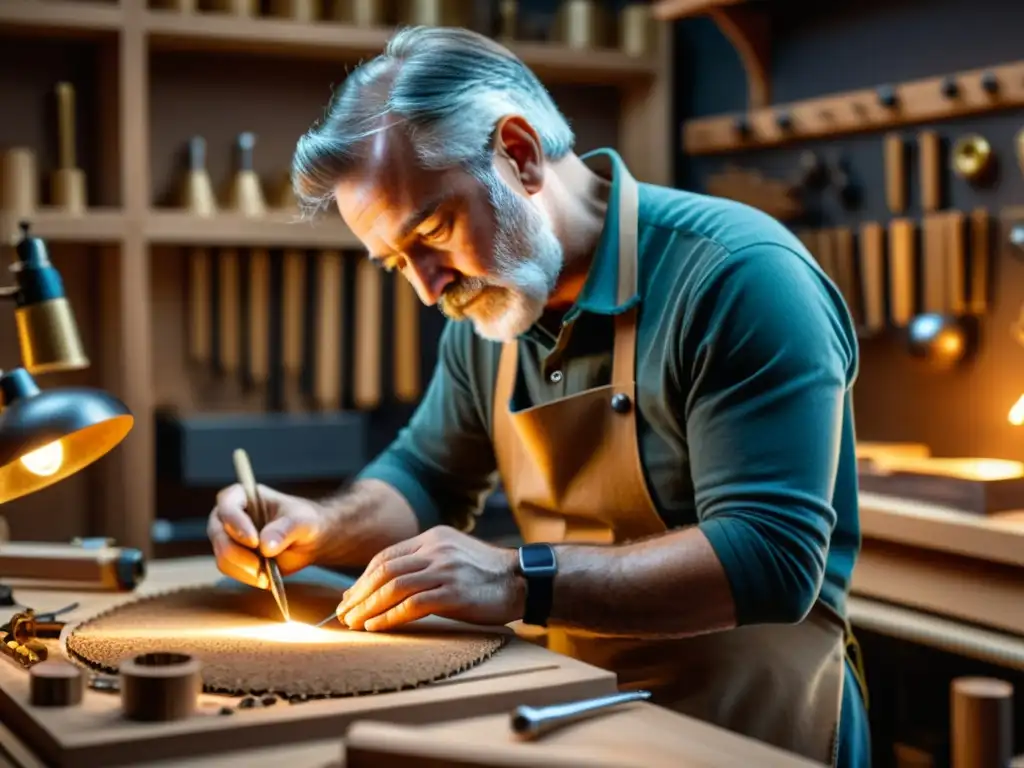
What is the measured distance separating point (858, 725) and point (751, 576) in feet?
1.79

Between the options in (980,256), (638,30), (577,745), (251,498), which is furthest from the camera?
(638,30)

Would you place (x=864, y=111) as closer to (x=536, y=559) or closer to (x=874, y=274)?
(x=874, y=274)

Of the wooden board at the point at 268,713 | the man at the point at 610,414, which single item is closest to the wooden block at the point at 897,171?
the man at the point at 610,414

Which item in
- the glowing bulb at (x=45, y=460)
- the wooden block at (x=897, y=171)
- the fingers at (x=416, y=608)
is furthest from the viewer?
the wooden block at (x=897, y=171)

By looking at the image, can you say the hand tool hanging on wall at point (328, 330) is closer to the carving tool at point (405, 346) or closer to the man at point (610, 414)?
the carving tool at point (405, 346)

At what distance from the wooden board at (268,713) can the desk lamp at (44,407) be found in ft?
1.06

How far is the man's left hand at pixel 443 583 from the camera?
73.9 inches

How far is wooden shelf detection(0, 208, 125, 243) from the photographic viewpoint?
12.7ft

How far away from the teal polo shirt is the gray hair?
0.27 m

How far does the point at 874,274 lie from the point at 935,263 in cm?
20

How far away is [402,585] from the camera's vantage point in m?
1.89

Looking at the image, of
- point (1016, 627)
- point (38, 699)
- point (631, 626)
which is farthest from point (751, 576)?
point (1016, 627)

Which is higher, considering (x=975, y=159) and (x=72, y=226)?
(x=975, y=159)

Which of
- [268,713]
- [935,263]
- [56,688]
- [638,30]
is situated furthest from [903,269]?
[56,688]
